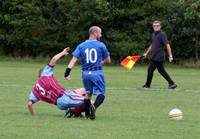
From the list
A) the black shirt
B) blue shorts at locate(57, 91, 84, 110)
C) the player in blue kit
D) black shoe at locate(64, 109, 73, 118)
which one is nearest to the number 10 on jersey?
the player in blue kit

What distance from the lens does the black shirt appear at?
1909cm

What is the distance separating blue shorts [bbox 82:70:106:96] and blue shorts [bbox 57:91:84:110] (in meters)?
0.26

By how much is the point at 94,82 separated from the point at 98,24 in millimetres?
28314

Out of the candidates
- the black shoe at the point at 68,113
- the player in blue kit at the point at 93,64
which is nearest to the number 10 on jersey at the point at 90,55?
the player in blue kit at the point at 93,64

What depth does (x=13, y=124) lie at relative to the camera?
34.2 feet

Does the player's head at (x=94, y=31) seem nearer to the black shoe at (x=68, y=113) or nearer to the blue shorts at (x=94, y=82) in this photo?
the blue shorts at (x=94, y=82)

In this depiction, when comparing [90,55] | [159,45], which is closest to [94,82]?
[90,55]

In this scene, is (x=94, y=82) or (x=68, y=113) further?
(x=68, y=113)

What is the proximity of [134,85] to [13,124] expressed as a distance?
1061 centimetres

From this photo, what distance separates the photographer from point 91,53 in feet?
38.3

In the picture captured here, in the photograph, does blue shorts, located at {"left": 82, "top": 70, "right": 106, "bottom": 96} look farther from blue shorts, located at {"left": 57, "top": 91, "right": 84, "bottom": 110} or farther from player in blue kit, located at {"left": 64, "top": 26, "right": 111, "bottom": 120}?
blue shorts, located at {"left": 57, "top": 91, "right": 84, "bottom": 110}

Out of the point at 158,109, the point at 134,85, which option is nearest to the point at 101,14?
the point at 134,85

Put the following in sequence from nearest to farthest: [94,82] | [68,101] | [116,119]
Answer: [116,119] → [94,82] → [68,101]

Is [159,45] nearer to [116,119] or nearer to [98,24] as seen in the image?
[116,119]
